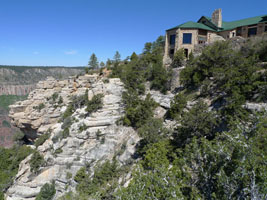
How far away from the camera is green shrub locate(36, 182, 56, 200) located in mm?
21812

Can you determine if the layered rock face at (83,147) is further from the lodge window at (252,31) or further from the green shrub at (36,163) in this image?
the lodge window at (252,31)

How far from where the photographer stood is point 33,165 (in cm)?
2597

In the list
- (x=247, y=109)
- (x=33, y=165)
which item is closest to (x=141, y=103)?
Answer: (x=247, y=109)

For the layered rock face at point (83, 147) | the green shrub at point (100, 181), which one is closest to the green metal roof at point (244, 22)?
the layered rock face at point (83, 147)

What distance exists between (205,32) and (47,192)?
39.8 m

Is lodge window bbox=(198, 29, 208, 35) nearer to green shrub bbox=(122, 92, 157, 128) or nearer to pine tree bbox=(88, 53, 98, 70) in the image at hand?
green shrub bbox=(122, 92, 157, 128)

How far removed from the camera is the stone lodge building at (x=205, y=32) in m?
32.7

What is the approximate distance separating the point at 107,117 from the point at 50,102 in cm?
2078

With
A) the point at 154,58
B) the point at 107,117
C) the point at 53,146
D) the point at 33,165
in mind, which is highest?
the point at 154,58

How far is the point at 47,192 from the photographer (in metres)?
22.1

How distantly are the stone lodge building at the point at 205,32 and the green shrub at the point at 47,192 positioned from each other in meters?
30.4

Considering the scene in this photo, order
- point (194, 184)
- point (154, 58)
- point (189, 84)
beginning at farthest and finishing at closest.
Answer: point (154, 58) → point (189, 84) → point (194, 184)

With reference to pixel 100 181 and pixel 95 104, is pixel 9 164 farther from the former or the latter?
pixel 100 181

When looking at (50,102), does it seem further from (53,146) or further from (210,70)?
(210,70)
